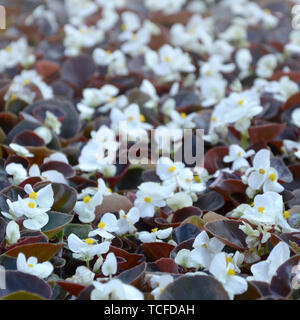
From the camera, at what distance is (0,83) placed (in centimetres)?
182

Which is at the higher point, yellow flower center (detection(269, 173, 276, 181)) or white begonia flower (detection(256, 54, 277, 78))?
yellow flower center (detection(269, 173, 276, 181))

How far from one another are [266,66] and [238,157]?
29.5 inches

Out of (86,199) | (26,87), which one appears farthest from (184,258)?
(26,87)

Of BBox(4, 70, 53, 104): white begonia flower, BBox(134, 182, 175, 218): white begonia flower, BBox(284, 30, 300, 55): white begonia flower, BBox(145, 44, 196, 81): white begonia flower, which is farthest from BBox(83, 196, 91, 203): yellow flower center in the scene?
BBox(284, 30, 300, 55): white begonia flower

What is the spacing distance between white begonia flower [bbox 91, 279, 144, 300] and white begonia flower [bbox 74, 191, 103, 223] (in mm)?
293

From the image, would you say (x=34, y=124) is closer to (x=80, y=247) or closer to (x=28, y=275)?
(x=80, y=247)

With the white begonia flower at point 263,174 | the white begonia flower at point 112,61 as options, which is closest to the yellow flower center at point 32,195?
the white begonia flower at point 263,174

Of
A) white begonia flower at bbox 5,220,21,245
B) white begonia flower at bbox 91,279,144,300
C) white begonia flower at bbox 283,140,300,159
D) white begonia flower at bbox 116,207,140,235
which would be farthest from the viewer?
white begonia flower at bbox 283,140,300,159

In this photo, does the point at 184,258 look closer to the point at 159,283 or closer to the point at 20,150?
the point at 159,283

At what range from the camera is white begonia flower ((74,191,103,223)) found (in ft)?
4.05

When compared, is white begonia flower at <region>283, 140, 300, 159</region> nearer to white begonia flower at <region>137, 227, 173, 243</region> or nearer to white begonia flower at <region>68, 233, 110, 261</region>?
white begonia flower at <region>137, 227, 173, 243</region>

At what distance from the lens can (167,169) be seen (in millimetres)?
1388

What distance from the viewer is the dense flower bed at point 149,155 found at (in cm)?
104

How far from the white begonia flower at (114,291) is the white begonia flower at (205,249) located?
0.51 feet
